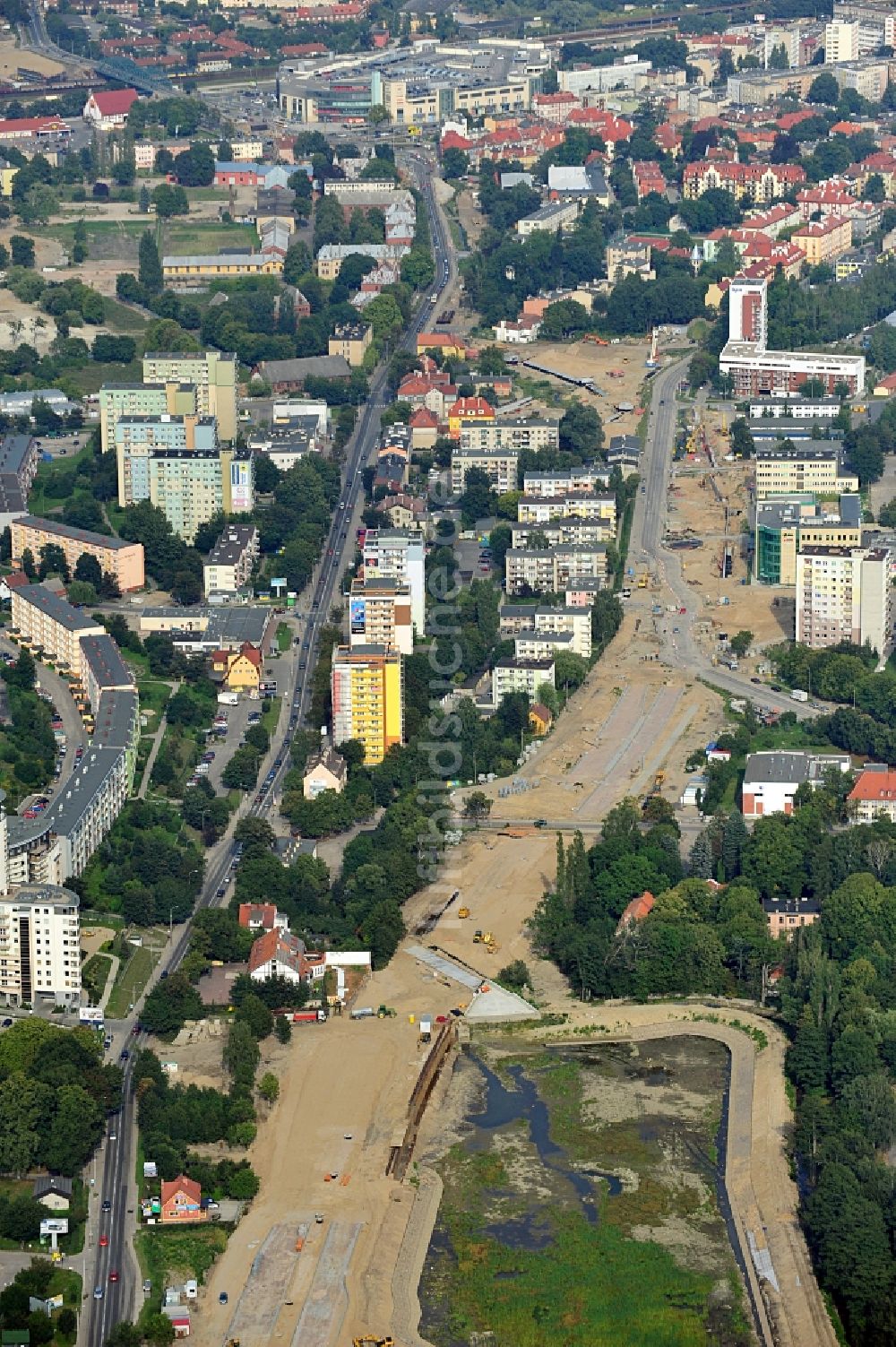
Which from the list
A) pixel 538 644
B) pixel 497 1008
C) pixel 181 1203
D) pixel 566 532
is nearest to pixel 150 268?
pixel 566 532

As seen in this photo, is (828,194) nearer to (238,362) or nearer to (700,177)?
(700,177)

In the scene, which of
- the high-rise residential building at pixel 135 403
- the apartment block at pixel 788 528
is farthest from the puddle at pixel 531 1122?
the high-rise residential building at pixel 135 403

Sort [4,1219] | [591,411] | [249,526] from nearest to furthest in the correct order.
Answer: [4,1219], [249,526], [591,411]

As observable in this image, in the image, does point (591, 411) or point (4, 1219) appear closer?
point (4, 1219)

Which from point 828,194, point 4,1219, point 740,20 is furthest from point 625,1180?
point 740,20

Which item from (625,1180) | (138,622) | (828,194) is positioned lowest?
(625,1180)

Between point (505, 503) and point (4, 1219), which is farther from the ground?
point (505, 503)
